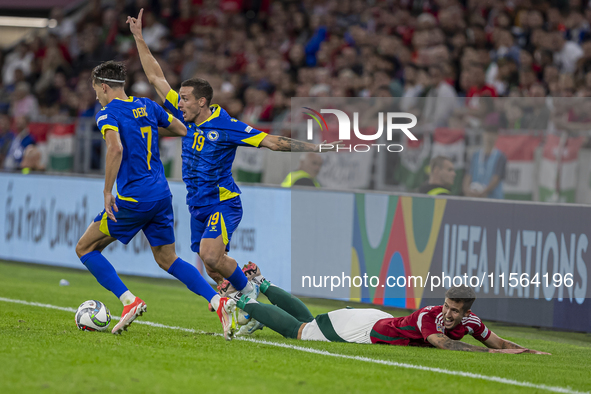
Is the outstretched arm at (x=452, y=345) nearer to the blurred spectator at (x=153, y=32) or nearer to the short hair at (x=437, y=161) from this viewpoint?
the short hair at (x=437, y=161)

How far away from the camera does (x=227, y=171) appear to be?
759 cm

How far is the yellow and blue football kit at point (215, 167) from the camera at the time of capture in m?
7.41

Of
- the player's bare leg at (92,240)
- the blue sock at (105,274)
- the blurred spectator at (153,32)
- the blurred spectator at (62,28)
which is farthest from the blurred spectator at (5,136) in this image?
the blue sock at (105,274)

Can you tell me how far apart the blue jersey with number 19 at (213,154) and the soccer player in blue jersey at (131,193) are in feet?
0.79

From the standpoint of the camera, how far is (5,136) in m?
18.7

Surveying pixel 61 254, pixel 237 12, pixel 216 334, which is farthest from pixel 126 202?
pixel 237 12

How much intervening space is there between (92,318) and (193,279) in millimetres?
941

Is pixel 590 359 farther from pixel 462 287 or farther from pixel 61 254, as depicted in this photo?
pixel 61 254

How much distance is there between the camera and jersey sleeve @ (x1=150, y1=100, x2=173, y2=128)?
7352 mm

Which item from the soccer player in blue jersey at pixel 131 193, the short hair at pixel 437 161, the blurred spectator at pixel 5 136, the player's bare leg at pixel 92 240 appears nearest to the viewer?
the soccer player in blue jersey at pixel 131 193

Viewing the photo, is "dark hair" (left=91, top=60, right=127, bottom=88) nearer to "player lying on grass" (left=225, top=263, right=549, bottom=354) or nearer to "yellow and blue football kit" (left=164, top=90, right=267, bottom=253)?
"yellow and blue football kit" (left=164, top=90, right=267, bottom=253)

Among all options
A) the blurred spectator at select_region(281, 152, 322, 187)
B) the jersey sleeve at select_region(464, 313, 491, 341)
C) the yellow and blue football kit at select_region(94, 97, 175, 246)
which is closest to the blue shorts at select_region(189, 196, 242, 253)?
the yellow and blue football kit at select_region(94, 97, 175, 246)

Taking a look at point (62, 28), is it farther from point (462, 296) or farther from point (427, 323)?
point (462, 296)

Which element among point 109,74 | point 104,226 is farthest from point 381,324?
point 109,74
